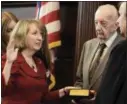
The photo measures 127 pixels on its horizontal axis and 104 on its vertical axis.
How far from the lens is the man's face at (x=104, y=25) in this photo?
1.44 meters

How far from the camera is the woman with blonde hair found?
1470mm

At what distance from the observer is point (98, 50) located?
1.46 metres

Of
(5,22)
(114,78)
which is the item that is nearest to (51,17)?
(5,22)

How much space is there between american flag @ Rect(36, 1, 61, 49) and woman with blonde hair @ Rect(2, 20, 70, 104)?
0.11 feet

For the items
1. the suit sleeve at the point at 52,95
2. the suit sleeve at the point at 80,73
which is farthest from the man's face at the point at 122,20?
the suit sleeve at the point at 52,95

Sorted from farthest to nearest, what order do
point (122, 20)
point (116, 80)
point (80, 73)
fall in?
point (80, 73), point (122, 20), point (116, 80)

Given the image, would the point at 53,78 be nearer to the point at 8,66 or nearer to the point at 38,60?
the point at 38,60

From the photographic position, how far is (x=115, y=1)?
1.46m

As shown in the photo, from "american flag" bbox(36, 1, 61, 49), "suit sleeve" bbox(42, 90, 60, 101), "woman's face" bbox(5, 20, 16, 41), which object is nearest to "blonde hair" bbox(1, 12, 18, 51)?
"woman's face" bbox(5, 20, 16, 41)

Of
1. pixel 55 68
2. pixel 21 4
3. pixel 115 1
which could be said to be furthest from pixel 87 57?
pixel 21 4

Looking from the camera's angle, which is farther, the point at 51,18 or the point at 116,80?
the point at 51,18

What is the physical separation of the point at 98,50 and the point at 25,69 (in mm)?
371

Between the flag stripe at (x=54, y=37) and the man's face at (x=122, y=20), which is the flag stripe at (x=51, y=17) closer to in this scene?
the flag stripe at (x=54, y=37)

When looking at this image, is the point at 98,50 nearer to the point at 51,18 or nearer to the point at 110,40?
the point at 110,40
